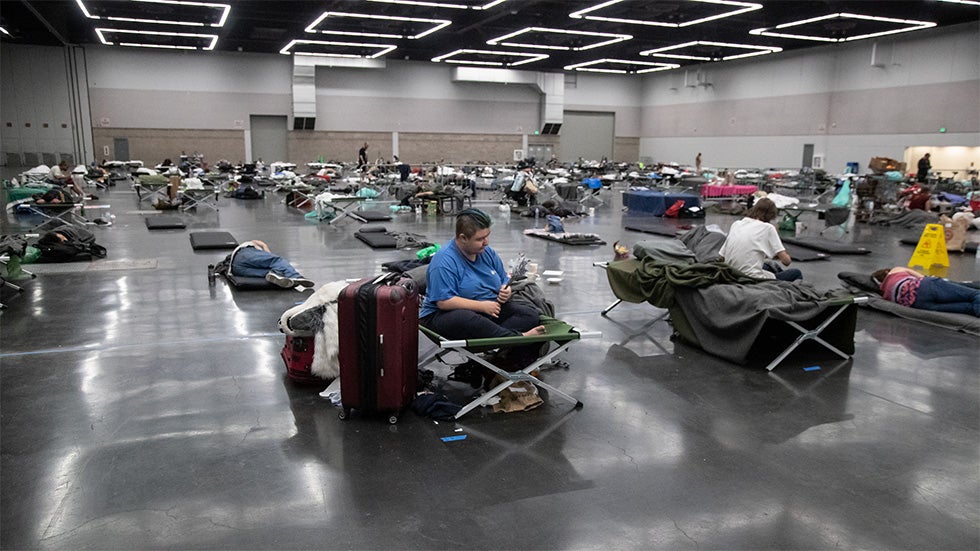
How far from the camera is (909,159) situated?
2728 centimetres

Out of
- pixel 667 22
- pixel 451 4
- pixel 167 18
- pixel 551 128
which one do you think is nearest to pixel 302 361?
pixel 451 4

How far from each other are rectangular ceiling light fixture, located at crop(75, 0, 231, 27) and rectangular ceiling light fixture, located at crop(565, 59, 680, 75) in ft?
59.0

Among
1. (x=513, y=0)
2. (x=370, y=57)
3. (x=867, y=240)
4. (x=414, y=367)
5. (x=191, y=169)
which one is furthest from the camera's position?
(x=370, y=57)

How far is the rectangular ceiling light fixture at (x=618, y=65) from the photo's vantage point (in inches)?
1356

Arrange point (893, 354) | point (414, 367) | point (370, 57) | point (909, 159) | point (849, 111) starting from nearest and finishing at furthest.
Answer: point (414, 367), point (893, 354), point (909, 159), point (849, 111), point (370, 57)

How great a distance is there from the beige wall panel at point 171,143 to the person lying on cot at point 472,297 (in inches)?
1301

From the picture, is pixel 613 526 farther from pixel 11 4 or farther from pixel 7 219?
pixel 11 4

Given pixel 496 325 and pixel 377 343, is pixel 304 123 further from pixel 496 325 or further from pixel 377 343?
pixel 377 343

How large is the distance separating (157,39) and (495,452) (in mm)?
31020

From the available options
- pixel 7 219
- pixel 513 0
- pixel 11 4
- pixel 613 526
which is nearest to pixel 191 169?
pixel 11 4

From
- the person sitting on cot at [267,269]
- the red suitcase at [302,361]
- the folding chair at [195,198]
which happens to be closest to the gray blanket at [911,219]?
the person sitting on cot at [267,269]

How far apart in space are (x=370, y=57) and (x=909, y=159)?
24.5 m

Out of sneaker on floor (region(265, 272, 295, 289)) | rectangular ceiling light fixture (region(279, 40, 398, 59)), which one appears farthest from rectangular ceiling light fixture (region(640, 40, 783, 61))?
sneaker on floor (region(265, 272, 295, 289))

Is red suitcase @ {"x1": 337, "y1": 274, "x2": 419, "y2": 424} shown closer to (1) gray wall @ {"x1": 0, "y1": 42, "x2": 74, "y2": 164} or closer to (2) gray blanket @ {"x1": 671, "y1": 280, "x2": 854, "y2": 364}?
(2) gray blanket @ {"x1": 671, "y1": 280, "x2": 854, "y2": 364}
